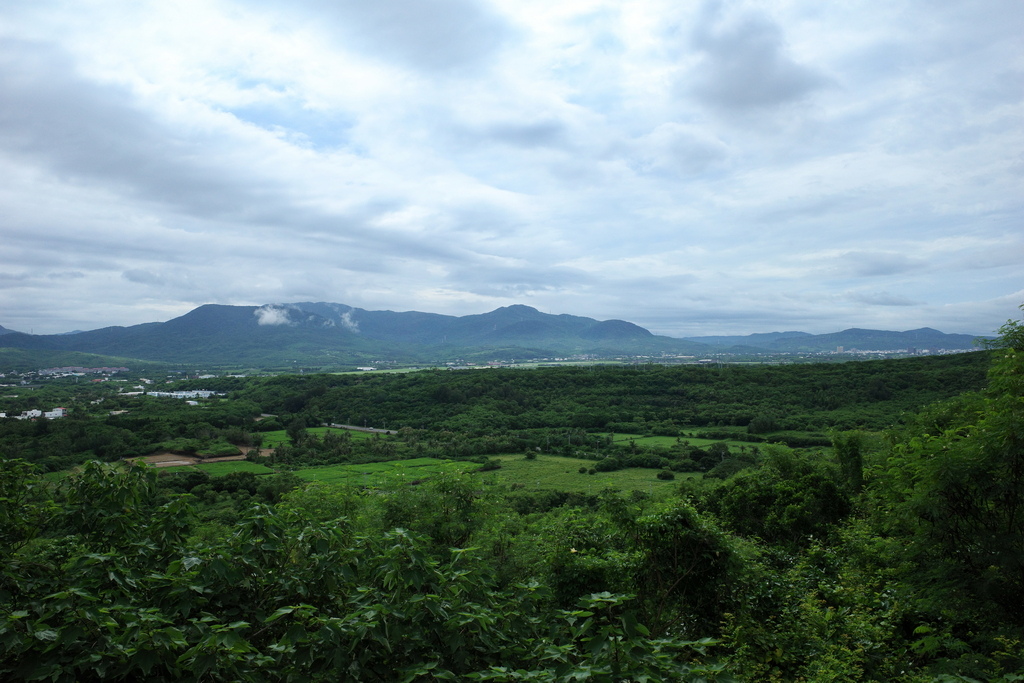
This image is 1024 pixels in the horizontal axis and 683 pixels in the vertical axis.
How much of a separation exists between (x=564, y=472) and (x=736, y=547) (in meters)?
38.5

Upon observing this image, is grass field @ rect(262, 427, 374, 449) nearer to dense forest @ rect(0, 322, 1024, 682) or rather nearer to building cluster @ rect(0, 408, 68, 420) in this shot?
building cluster @ rect(0, 408, 68, 420)

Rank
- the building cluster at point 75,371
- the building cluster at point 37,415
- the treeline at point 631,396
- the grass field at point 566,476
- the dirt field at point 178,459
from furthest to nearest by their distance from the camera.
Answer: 1. the building cluster at point 75,371
2. the treeline at point 631,396
3. the building cluster at point 37,415
4. the dirt field at point 178,459
5. the grass field at point 566,476

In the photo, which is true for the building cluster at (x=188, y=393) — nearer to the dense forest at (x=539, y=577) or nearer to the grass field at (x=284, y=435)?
the grass field at (x=284, y=435)

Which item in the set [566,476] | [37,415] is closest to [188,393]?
[37,415]

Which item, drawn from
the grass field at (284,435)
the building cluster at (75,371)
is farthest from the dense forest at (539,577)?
the building cluster at (75,371)

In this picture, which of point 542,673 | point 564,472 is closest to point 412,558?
point 542,673

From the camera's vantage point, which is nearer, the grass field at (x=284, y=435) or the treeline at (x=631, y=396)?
the grass field at (x=284, y=435)

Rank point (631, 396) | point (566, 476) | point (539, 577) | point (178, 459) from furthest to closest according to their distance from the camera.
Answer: point (631, 396) → point (566, 476) → point (178, 459) → point (539, 577)

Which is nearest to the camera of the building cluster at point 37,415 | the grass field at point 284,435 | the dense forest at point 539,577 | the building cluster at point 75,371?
the dense forest at point 539,577

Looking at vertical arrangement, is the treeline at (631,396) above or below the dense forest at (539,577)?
below

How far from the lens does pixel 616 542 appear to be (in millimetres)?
9484

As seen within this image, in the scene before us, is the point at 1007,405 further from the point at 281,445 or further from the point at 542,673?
the point at 281,445

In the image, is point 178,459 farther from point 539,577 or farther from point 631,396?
point 631,396

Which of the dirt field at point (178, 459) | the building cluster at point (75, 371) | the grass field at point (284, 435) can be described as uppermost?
the building cluster at point (75, 371)
